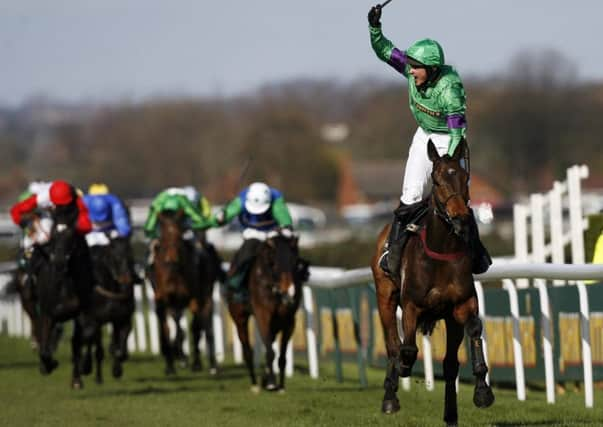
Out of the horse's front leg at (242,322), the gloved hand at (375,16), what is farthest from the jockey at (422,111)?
the horse's front leg at (242,322)

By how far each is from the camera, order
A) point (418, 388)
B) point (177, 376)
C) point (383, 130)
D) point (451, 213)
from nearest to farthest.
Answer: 1. point (451, 213)
2. point (418, 388)
3. point (177, 376)
4. point (383, 130)

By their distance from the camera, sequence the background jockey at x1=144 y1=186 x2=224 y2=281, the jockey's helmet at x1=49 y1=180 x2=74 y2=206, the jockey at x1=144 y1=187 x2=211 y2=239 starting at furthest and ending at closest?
the background jockey at x1=144 y1=186 x2=224 y2=281 < the jockey at x1=144 y1=187 x2=211 y2=239 < the jockey's helmet at x1=49 y1=180 x2=74 y2=206

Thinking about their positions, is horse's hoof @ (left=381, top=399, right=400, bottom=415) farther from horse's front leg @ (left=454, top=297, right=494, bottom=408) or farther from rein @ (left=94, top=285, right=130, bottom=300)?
rein @ (left=94, top=285, right=130, bottom=300)

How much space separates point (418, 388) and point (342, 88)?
117m

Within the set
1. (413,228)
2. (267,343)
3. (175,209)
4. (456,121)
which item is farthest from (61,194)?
(456,121)

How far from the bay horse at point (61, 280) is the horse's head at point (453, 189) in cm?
504

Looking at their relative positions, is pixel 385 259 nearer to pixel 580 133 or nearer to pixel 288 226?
pixel 288 226

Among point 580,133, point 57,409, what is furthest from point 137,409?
point 580,133

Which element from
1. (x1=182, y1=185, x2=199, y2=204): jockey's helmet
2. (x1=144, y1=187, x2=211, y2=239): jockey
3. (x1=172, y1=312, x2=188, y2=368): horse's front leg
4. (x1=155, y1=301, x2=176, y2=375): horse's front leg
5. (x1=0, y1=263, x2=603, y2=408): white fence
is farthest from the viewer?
(x1=182, y1=185, x2=199, y2=204): jockey's helmet

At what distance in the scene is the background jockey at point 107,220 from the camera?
51.5ft

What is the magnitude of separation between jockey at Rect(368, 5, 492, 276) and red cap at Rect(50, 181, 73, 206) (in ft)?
12.9

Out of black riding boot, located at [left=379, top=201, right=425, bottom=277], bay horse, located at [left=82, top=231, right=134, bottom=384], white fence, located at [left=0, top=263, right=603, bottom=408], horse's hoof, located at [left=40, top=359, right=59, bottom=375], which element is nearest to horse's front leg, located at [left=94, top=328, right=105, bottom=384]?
bay horse, located at [left=82, top=231, right=134, bottom=384]

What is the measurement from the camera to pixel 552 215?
1481 centimetres

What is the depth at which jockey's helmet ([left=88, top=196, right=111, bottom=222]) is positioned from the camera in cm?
1606
